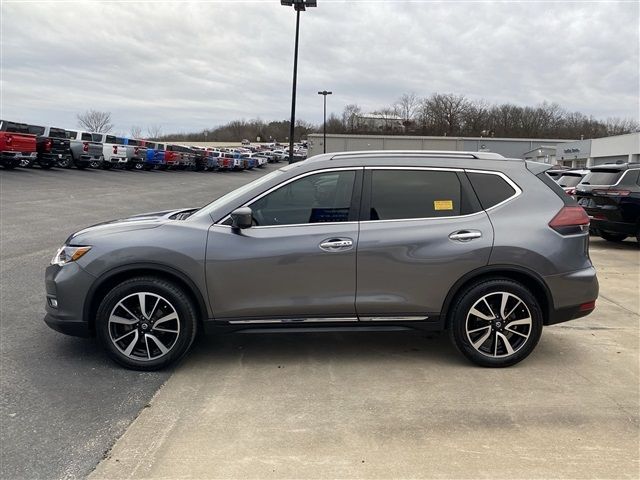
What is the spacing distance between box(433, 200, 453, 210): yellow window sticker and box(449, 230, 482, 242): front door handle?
24 cm

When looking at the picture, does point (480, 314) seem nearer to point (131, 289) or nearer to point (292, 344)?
point (292, 344)

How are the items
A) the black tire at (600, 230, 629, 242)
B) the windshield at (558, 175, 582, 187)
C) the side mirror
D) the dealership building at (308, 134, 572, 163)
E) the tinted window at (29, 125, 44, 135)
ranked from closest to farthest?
the side mirror → the black tire at (600, 230, 629, 242) → the windshield at (558, 175, 582, 187) → the tinted window at (29, 125, 44, 135) → the dealership building at (308, 134, 572, 163)

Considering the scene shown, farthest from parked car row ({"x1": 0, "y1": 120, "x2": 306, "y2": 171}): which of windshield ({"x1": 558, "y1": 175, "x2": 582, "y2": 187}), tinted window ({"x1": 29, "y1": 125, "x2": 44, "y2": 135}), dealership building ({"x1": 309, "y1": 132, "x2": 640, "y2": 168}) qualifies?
dealership building ({"x1": 309, "y1": 132, "x2": 640, "y2": 168})

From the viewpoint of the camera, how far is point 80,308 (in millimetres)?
4078

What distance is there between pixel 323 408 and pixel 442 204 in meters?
1.88

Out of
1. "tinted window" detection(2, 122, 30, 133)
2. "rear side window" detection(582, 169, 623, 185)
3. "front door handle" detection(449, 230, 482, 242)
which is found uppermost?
"tinted window" detection(2, 122, 30, 133)

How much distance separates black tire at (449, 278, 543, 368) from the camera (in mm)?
4160

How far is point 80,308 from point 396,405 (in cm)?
253

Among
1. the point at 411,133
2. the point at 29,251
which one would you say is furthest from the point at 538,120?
the point at 29,251

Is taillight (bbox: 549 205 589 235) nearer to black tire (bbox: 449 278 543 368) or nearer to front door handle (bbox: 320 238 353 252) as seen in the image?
black tire (bbox: 449 278 543 368)

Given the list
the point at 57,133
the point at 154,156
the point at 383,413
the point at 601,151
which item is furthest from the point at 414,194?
the point at 601,151

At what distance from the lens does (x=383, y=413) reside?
353 centimetres

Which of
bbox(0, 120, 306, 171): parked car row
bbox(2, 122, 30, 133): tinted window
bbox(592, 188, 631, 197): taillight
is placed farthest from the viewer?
bbox(0, 120, 306, 171): parked car row

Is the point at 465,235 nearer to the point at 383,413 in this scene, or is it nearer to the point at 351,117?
the point at 383,413
